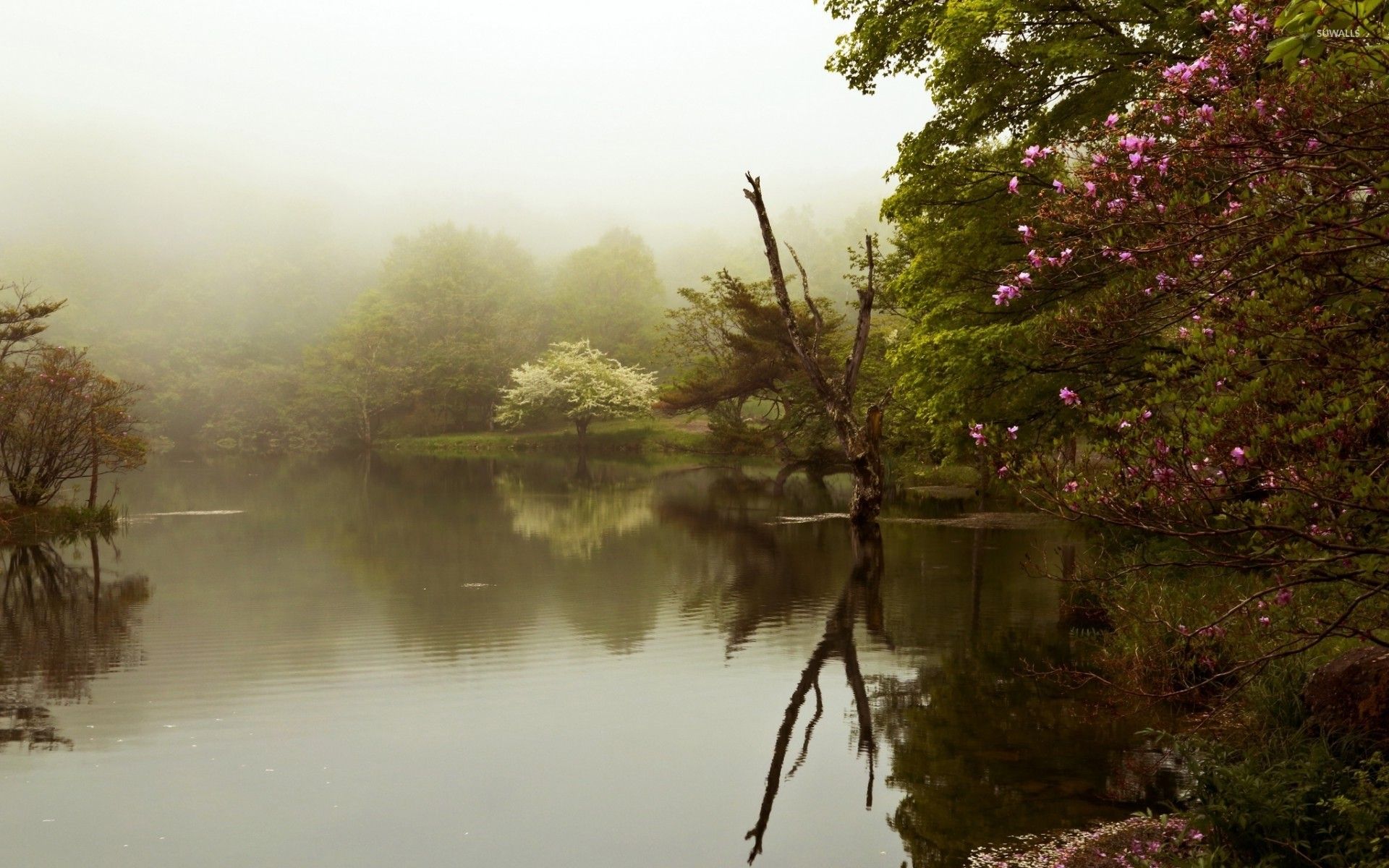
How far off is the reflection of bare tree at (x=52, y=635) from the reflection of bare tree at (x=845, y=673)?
6379 mm

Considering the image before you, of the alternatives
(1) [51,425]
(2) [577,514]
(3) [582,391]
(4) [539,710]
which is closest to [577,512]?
(2) [577,514]

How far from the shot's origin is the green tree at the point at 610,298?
85.2 meters

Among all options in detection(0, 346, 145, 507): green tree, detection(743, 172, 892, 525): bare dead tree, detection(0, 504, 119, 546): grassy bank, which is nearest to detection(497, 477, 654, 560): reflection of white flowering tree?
detection(743, 172, 892, 525): bare dead tree

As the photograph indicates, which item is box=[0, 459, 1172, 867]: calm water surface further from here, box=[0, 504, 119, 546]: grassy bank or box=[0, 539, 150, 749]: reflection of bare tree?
box=[0, 504, 119, 546]: grassy bank

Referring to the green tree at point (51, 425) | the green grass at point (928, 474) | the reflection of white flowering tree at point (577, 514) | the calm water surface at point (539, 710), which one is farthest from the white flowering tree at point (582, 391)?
the calm water surface at point (539, 710)

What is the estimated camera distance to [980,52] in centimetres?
1597

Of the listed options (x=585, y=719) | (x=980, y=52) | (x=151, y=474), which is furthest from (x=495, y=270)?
(x=585, y=719)

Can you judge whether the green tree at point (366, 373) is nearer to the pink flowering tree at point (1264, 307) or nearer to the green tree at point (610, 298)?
the green tree at point (610, 298)

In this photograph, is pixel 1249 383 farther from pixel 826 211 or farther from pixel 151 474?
pixel 826 211

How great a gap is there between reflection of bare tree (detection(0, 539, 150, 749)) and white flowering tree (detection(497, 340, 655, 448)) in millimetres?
42147

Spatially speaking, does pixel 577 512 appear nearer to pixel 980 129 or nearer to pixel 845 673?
pixel 980 129

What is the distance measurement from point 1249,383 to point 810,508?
82.1ft

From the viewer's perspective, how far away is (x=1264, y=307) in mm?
5215

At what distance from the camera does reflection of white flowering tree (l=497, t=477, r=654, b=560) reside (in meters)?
23.0
